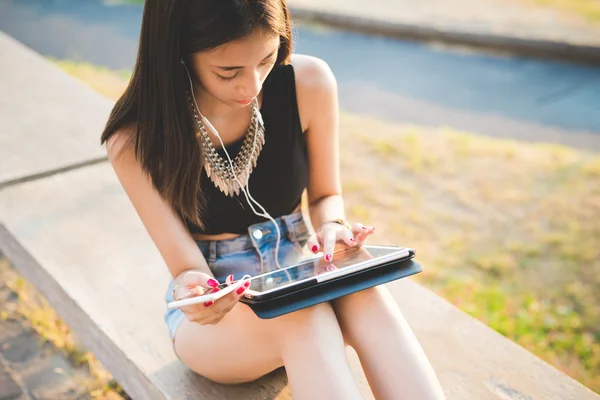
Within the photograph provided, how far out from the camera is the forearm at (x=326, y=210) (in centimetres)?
213

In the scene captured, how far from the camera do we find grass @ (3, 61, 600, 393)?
3.03m

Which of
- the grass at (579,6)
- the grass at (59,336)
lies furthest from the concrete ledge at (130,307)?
the grass at (579,6)

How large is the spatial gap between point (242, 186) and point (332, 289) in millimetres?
500

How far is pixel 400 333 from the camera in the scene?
1.71 m

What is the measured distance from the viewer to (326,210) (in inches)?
84.9

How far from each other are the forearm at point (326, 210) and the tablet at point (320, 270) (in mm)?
248

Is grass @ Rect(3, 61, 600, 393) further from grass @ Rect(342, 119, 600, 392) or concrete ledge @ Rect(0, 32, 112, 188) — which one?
concrete ledge @ Rect(0, 32, 112, 188)

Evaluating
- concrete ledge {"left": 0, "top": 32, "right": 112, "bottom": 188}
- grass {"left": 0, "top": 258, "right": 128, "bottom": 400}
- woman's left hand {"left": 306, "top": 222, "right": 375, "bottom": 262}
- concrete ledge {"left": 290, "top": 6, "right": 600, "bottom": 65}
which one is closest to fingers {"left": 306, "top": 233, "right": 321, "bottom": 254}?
woman's left hand {"left": 306, "top": 222, "right": 375, "bottom": 262}

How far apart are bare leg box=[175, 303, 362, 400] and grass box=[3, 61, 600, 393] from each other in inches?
35.7

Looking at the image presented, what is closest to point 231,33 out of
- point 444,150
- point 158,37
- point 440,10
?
point 158,37

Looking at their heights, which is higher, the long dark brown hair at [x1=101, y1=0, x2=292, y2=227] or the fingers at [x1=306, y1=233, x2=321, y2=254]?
the long dark brown hair at [x1=101, y1=0, x2=292, y2=227]

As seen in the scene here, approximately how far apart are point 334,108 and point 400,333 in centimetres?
81

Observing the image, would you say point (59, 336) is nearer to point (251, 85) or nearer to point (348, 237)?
point (348, 237)

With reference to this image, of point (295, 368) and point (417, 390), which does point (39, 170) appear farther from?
point (417, 390)
